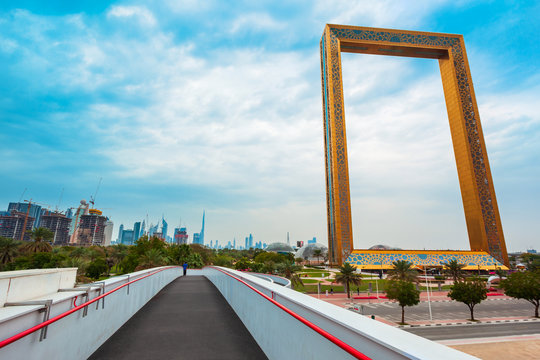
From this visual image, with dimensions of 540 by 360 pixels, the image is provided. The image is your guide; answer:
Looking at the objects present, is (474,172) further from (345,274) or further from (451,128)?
(345,274)

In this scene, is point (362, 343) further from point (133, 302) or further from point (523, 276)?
point (523, 276)

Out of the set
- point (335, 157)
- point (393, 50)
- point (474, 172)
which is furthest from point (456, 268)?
point (393, 50)

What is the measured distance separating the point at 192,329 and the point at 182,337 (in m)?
0.60

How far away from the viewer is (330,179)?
45.8 metres

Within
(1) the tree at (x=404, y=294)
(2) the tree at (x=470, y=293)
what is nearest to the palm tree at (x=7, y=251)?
(1) the tree at (x=404, y=294)

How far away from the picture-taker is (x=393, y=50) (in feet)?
170

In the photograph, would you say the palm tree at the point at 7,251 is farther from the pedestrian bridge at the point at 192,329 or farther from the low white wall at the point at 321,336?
the low white wall at the point at 321,336

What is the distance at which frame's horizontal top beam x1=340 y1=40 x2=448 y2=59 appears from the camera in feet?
162

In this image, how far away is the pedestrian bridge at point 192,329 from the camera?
6.82 feet

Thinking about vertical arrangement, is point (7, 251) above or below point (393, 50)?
below

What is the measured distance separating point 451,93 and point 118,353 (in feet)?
203

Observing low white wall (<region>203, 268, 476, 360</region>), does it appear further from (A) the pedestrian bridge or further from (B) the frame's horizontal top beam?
(B) the frame's horizontal top beam

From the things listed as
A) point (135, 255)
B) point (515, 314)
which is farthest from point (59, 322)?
point (135, 255)

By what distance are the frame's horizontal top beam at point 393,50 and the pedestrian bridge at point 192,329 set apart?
52549 millimetres
